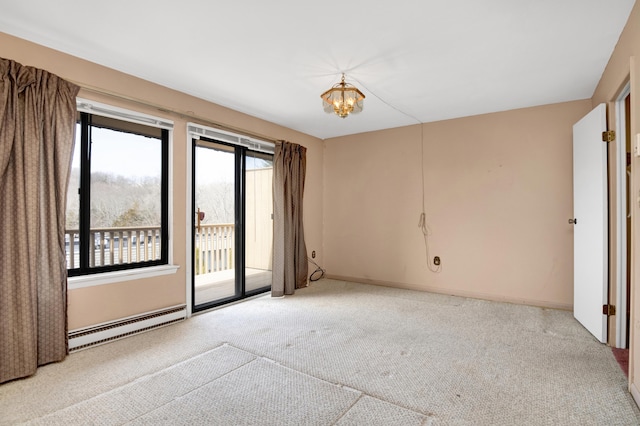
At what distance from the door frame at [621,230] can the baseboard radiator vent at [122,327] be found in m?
3.83

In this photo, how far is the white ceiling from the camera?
6.56 feet

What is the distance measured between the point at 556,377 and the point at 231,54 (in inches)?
130

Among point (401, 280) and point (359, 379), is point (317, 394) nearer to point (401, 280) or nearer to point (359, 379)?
point (359, 379)

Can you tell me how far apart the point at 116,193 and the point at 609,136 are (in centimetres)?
422

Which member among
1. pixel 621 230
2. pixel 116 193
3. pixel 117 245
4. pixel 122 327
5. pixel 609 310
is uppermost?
pixel 116 193

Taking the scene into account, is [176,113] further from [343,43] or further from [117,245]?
[343,43]

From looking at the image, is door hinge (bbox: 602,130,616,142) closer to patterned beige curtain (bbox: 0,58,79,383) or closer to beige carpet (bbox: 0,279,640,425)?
beige carpet (bbox: 0,279,640,425)

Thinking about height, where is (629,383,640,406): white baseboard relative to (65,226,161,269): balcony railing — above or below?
below

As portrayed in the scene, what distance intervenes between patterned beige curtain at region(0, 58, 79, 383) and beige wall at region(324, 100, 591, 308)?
3.63 m

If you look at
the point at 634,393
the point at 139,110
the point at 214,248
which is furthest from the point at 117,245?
the point at 634,393

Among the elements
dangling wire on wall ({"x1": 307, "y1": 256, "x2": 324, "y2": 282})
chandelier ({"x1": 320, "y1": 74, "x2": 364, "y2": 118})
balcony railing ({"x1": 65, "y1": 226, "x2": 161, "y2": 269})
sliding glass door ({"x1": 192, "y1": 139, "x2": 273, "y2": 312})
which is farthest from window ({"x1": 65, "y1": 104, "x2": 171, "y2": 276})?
dangling wire on wall ({"x1": 307, "y1": 256, "x2": 324, "y2": 282})

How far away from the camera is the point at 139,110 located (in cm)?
296

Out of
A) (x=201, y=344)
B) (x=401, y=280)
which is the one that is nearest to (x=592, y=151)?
(x=401, y=280)

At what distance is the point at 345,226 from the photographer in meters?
5.23
